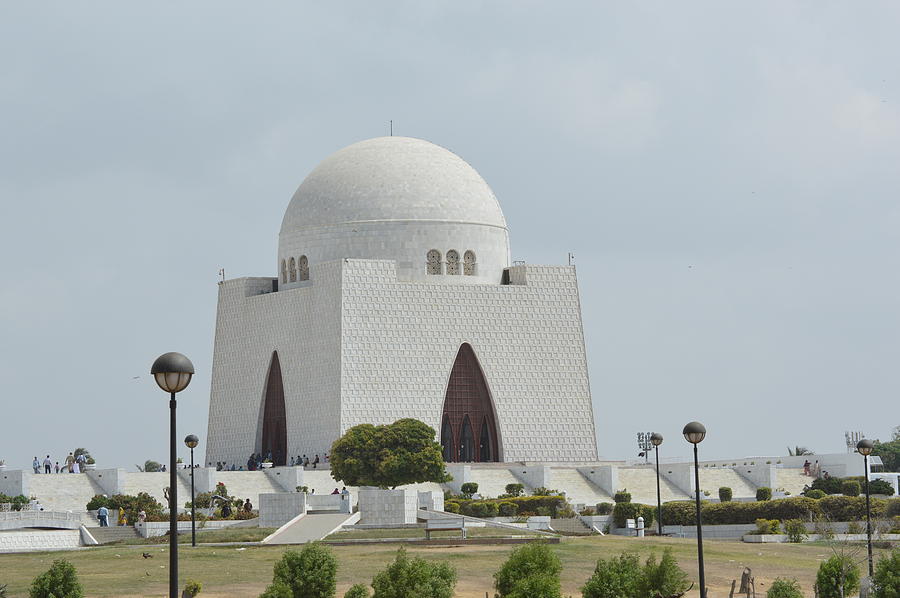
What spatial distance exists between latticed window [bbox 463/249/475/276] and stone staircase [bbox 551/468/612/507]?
7.70 m

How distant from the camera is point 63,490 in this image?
43.4 metres

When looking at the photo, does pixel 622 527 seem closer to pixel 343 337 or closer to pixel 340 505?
pixel 340 505

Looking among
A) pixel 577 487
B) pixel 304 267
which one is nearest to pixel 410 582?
Answer: pixel 577 487

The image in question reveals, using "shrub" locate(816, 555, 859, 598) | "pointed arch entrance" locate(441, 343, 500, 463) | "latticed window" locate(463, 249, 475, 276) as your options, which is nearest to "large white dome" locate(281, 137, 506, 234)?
"latticed window" locate(463, 249, 475, 276)

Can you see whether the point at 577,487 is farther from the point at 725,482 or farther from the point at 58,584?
the point at 58,584

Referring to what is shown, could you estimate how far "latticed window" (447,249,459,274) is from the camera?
173ft

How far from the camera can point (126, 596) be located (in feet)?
76.5

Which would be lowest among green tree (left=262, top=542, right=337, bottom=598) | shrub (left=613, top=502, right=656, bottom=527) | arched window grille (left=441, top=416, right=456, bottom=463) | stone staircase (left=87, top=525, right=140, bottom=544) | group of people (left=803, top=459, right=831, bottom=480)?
green tree (left=262, top=542, right=337, bottom=598)

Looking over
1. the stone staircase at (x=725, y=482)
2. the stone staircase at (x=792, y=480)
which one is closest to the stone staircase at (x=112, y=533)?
the stone staircase at (x=725, y=482)

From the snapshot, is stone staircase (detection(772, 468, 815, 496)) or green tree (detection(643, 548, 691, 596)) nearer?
green tree (detection(643, 548, 691, 596))

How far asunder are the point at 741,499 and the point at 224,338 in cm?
1900

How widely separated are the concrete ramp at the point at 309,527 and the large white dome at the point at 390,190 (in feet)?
58.0

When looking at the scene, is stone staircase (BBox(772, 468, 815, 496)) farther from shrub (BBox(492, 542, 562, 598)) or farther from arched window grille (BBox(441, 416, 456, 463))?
shrub (BBox(492, 542, 562, 598))

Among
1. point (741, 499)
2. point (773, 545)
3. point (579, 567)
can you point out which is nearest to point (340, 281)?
point (741, 499)
